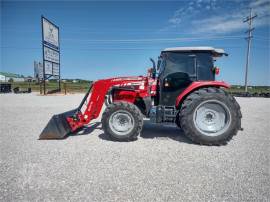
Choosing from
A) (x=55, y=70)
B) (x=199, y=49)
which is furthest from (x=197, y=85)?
(x=55, y=70)

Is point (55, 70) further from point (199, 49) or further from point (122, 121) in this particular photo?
point (199, 49)

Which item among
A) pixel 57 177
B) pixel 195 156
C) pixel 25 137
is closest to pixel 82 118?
pixel 25 137

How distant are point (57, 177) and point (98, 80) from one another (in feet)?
10.1

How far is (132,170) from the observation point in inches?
130

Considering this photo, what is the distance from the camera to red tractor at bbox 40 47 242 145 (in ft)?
15.4

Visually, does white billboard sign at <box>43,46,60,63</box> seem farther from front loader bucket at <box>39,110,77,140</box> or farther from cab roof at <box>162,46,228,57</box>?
cab roof at <box>162,46,228,57</box>

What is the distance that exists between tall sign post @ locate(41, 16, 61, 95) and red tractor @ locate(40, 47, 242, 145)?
1699 cm

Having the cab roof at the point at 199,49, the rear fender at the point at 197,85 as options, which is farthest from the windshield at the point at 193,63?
the rear fender at the point at 197,85

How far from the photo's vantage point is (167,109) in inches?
205

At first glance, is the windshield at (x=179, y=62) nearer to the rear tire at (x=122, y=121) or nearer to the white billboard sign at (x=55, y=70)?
the rear tire at (x=122, y=121)

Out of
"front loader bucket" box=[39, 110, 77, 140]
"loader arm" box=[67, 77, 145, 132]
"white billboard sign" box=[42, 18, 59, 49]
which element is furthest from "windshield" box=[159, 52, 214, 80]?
"white billboard sign" box=[42, 18, 59, 49]

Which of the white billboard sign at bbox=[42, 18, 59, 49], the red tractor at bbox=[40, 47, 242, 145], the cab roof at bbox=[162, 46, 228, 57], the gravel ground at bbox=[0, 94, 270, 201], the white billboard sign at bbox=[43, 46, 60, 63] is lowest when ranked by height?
the gravel ground at bbox=[0, 94, 270, 201]

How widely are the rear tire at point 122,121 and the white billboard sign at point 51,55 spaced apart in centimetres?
1806

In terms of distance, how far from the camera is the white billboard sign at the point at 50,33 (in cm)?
2017
